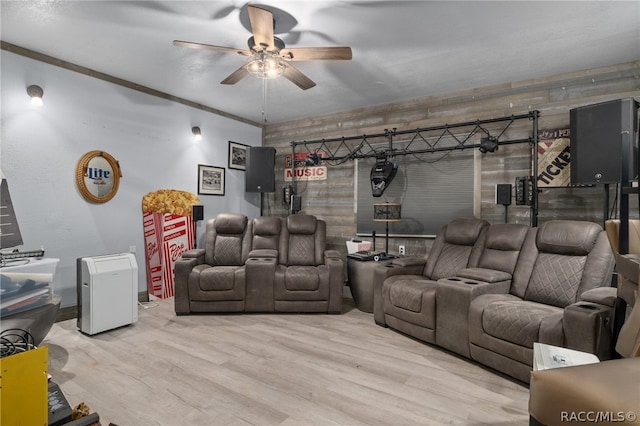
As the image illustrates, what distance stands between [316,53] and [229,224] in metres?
2.67

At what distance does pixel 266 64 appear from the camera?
2.68 meters

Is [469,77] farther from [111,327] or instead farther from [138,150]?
[111,327]

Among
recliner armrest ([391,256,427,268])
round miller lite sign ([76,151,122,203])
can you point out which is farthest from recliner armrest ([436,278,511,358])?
round miller lite sign ([76,151,122,203])

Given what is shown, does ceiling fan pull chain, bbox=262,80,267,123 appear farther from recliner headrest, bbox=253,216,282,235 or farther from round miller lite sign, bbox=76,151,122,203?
round miller lite sign, bbox=76,151,122,203

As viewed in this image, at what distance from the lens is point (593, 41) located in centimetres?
283

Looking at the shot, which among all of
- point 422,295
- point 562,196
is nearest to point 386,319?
point 422,295

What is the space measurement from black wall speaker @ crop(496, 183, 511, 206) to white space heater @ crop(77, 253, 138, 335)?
3.98 meters

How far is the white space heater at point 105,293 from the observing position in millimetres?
3068

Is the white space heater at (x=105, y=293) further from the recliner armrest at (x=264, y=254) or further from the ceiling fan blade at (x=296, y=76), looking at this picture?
the ceiling fan blade at (x=296, y=76)

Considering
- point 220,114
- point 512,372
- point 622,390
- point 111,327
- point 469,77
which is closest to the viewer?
point 622,390

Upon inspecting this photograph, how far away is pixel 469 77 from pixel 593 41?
1.09 metres

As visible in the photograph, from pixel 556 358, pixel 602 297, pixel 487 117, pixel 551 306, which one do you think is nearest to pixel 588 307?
pixel 602 297

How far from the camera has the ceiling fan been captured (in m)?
2.22

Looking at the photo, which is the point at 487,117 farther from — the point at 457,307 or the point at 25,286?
the point at 25,286
